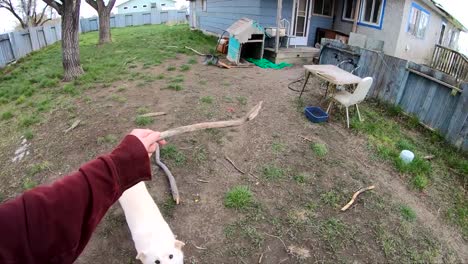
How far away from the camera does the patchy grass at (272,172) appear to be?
3865 millimetres

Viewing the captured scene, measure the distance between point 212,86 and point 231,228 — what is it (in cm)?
454

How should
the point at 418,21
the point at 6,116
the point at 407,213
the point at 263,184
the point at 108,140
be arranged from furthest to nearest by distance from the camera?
the point at 418,21, the point at 6,116, the point at 108,140, the point at 263,184, the point at 407,213

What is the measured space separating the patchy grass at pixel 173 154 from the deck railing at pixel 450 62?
34.3 feet

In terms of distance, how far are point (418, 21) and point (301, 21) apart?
4.28 m

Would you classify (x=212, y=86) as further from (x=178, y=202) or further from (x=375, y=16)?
(x=375, y=16)

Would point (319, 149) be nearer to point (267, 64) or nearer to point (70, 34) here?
point (267, 64)

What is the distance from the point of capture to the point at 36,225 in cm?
77

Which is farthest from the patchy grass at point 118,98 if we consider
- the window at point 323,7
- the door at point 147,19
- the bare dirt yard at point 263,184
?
the door at point 147,19

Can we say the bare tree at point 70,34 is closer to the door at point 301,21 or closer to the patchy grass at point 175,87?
the patchy grass at point 175,87

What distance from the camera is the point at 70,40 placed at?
7.86m

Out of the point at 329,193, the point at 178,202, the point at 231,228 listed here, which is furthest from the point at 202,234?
the point at 329,193

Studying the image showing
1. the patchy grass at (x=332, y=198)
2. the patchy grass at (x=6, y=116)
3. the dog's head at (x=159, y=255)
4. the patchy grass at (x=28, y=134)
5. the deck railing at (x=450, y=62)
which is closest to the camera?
the dog's head at (x=159, y=255)

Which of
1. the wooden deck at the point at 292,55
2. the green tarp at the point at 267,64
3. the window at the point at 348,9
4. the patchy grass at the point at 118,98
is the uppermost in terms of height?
the window at the point at 348,9

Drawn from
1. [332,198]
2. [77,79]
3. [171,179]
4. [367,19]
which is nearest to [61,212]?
[171,179]
